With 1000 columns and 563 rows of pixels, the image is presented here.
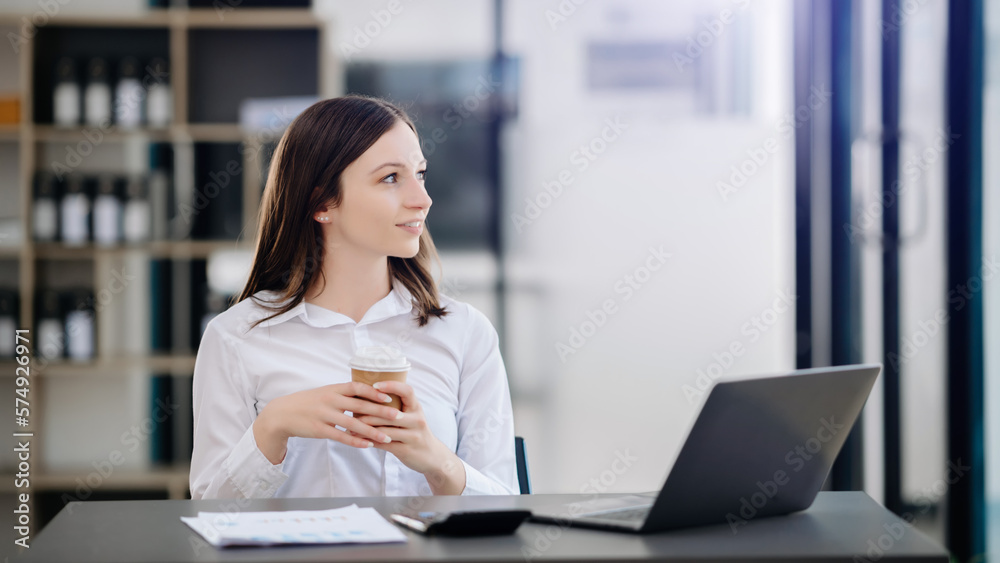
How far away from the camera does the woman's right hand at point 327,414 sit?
125cm

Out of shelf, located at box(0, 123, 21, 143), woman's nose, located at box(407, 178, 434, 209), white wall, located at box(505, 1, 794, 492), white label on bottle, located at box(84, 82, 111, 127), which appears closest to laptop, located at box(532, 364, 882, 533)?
woman's nose, located at box(407, 178, 434, 209)

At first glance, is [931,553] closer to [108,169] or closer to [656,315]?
[656,315]

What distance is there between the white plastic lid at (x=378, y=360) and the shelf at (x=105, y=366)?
2117 mm

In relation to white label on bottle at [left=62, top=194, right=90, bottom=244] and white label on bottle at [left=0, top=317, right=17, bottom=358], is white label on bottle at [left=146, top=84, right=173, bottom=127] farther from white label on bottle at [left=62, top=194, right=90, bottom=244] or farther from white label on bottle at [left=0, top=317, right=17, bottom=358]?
white label on bottle at [left=0, top=317, right=17, bottom=358]

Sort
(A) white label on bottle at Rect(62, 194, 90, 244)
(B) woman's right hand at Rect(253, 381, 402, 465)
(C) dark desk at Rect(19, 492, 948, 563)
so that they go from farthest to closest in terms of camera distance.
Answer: (A) white label on bottle at Rect(62, 194, 90, 244)
(B) woman's right hand at Rect(253, 381, 402, 465)
(C) dark desk at Rect(19, 492, 948, 563)

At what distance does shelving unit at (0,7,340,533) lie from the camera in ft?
10.3

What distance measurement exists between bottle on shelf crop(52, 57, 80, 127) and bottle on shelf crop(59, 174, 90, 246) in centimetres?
22

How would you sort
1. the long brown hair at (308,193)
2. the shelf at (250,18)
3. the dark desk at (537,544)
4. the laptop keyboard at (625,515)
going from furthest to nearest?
the shelf at (250,18), the long brown hair at (308,193), the laptop keyboard at (625,515), the dark desk at (537,544)

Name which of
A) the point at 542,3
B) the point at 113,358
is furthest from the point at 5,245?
the point at 542,3

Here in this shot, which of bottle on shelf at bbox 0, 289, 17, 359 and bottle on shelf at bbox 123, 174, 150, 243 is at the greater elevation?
bottle on shelf at bbox 123, 174, 150, 243

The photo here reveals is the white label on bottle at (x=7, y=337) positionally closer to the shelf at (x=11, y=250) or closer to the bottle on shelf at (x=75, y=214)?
the shelf at (x=11, y=250)

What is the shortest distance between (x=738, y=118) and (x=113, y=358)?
2.57 m

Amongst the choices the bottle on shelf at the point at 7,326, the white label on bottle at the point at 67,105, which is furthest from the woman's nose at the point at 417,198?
the bottle on shelf at the point at 7,326

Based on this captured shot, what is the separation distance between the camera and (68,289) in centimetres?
322
